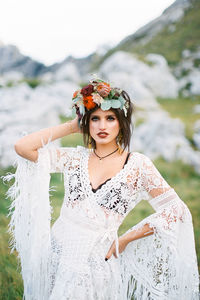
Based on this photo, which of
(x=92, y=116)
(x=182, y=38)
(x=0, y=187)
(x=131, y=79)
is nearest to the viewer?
(x=92, y=116)

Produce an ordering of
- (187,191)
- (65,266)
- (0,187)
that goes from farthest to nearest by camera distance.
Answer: (187,191)
(0,187)
(65,266)

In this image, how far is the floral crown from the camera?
2.35 m

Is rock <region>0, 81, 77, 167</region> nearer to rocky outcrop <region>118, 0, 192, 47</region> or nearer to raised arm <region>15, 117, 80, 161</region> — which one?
raised arm <region>15, 117, 80, 161</region>

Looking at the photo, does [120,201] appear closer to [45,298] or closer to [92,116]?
[92,116]

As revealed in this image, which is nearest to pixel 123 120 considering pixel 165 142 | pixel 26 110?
pixel 165 142

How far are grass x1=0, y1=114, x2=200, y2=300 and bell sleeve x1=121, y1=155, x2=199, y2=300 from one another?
899 mm

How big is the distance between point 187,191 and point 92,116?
223 inches

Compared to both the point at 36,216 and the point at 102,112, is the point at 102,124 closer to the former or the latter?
the point at 102,112

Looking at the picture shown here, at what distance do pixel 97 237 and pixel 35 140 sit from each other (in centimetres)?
92

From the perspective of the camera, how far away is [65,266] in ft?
7.52

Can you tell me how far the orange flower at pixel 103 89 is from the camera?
7.75 feet

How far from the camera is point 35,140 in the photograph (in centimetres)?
247

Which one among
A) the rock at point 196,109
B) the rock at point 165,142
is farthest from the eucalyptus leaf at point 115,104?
the rock at point 196,109

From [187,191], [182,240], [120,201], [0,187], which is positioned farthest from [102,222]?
[187,191]
